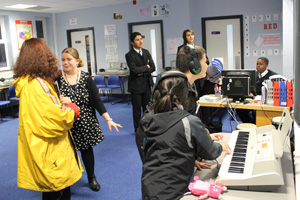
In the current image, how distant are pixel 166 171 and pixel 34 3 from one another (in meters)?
6.94

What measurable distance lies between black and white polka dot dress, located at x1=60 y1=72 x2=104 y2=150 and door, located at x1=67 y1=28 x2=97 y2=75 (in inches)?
249

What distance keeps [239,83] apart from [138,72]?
1664mm

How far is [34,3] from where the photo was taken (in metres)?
7.16

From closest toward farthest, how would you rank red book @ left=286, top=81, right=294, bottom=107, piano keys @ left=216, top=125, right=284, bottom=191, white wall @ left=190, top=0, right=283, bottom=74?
piano keys @ left=216, top=125, right=284, bottom=191 < red book @ left=286, top=81, right=294, bottom=107 < white wall @ left=190, top=0, right=283, bottom=74

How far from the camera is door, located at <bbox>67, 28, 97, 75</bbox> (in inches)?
350

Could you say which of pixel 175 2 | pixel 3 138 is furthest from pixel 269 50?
pixel 3 138

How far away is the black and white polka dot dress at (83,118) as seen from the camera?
269 centimetres

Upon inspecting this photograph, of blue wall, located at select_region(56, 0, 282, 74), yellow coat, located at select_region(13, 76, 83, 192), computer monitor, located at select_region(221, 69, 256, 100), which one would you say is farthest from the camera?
blue wall, located at select_region(56, 0, 282, 74)

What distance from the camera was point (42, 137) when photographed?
1956mm

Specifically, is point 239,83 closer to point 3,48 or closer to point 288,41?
point 288,41

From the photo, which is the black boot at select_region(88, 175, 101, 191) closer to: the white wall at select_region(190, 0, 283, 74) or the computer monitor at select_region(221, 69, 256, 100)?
the computer monitor at select_region(221, 69, 256, 100)

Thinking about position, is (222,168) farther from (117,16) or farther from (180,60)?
(117,16)

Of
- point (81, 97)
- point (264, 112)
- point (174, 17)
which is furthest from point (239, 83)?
point (174, 17)

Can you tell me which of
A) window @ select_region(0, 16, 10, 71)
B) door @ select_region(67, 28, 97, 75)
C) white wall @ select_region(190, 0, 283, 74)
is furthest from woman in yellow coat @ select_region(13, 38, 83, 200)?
door @ select_region(67, 28, 97, 75)
